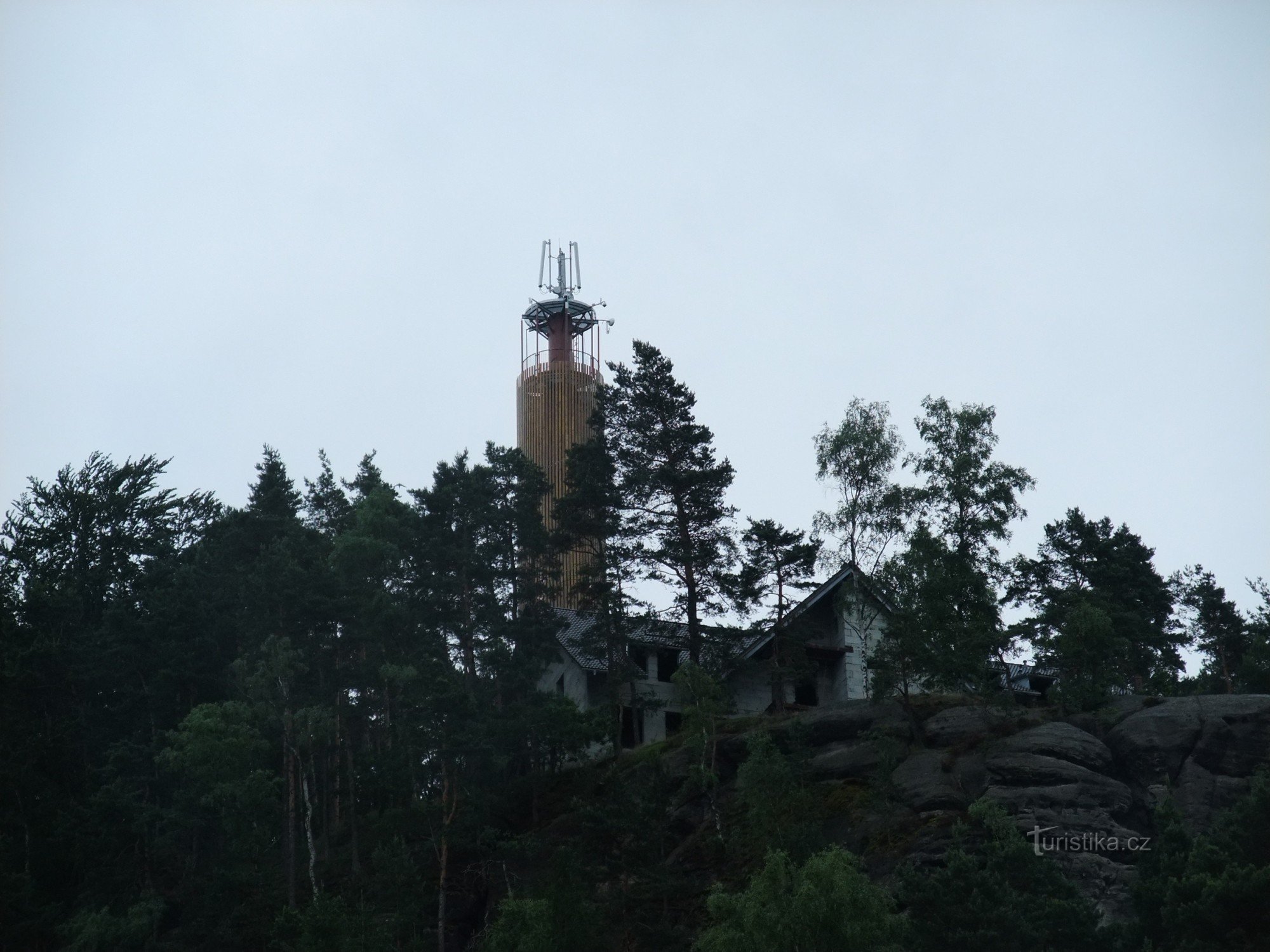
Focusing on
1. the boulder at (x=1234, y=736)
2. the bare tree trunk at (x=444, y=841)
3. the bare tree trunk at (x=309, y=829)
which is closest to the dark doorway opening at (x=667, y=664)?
the bare tree trunk at (x=444, y=841)

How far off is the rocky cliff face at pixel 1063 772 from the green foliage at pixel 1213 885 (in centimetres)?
405

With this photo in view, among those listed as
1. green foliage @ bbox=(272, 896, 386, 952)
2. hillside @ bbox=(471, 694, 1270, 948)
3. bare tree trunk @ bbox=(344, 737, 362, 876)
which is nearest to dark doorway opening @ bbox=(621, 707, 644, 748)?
hillside @ bbox=(471, 694, 1270, 948)

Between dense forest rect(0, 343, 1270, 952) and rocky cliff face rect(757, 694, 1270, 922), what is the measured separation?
1.24 metres

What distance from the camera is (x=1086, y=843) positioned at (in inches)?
1437

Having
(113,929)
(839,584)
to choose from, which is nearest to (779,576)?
(839,584)

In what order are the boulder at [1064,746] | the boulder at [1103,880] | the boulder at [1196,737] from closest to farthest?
the boulder at [1103,880] → the boulder at [1196,737] → the boulder at [1064,746]

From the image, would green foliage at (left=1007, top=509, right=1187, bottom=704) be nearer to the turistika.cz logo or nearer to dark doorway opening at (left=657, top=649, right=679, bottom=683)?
the turistika.cz logo

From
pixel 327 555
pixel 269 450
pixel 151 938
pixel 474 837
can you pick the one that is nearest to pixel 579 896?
pixel 474 837

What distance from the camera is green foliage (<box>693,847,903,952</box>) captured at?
29.5m

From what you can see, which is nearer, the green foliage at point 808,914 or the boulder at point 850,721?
the green foliage at point 808,914

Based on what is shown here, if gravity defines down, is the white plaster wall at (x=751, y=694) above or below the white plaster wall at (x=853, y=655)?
below

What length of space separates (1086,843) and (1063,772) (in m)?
2.62

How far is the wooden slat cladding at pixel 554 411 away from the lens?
75.9 m

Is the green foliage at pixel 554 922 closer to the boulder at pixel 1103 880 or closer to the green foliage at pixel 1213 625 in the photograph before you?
the boulder at pixel 1103 880
